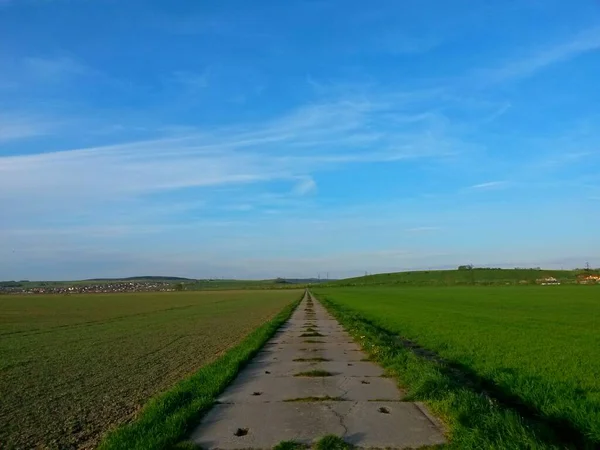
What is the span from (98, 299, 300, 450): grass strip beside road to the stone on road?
22 cm

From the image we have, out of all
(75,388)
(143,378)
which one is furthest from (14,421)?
(143,378)

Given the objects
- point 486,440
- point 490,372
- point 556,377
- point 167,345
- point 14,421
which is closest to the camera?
point 486,440

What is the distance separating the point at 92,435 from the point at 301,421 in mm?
3013

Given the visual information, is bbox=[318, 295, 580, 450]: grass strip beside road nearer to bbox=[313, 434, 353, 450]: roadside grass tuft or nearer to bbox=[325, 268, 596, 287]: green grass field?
bbox=[313, 434, 353, 450]: roadside grass tuft

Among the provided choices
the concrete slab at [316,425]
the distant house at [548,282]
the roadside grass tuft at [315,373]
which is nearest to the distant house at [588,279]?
the distant house at [548,282]

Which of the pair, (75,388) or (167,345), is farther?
(167,345)

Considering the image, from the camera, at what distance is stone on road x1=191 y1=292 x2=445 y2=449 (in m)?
6.07

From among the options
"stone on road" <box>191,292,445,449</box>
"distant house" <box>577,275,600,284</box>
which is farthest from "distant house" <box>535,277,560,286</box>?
"stone on road" <box>191,292,445,449</box>

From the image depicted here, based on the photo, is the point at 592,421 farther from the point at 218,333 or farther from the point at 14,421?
the point at 218,333

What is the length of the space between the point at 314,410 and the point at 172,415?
204 cm

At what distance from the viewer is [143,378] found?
12.5m

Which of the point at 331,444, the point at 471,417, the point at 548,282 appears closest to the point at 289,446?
the point at 331,444

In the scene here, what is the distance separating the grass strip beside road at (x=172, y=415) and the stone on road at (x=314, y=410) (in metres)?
0.22

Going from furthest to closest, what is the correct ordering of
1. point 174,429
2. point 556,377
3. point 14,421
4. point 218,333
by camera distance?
1. point 218,333
2. point 556,377
3. point 14,421
4. point 174,429
